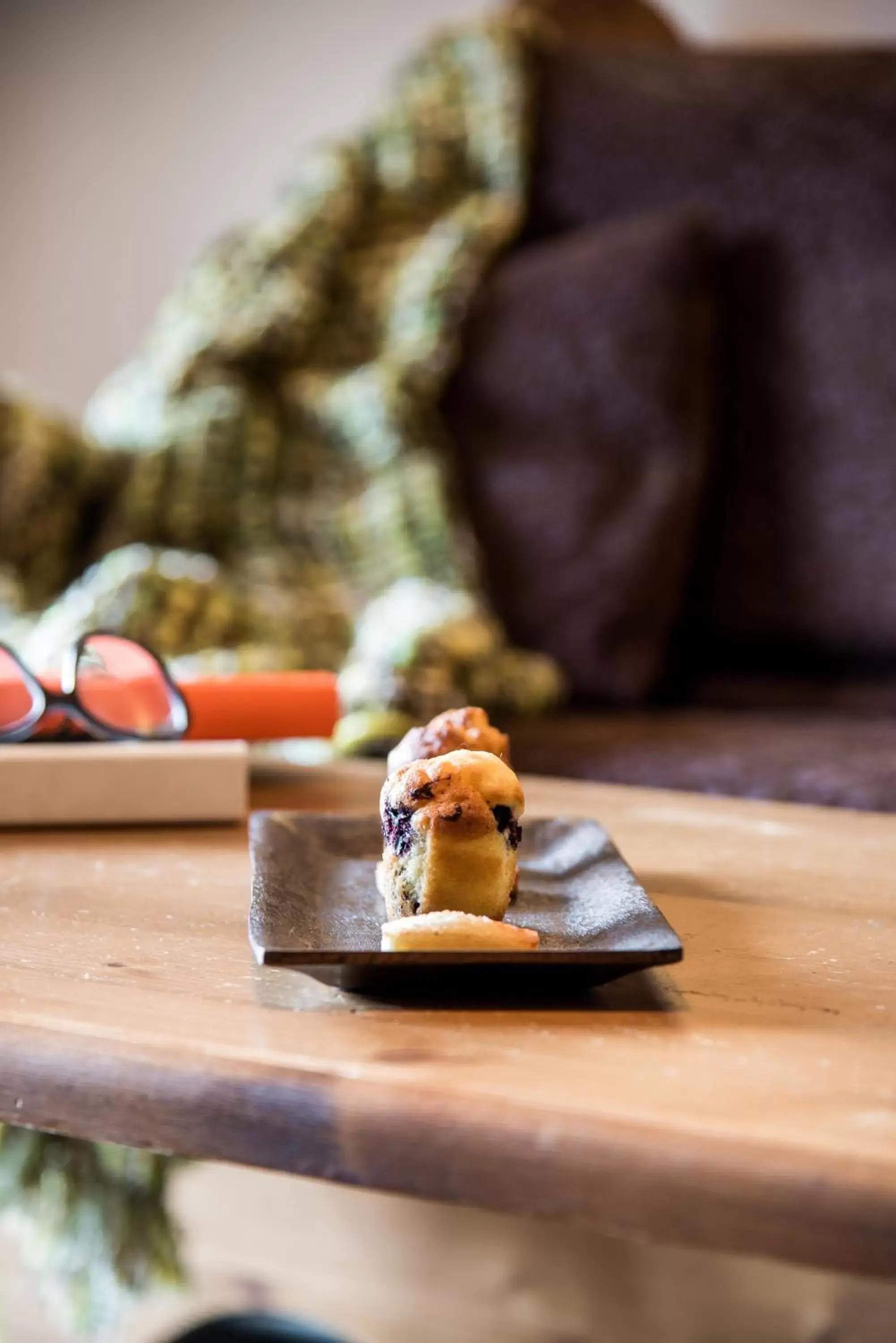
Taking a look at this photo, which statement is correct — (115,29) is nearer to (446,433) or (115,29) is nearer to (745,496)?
(446,433)

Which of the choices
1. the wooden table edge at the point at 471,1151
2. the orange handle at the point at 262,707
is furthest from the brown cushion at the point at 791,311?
the wooden table edge at the point at 471,1151

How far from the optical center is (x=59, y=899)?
0.61m

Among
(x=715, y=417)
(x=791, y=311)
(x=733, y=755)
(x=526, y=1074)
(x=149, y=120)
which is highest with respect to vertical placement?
(x=149, y=120)

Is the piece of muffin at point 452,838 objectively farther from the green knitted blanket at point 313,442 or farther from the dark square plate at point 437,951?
the green knitted blanket at point 313,442

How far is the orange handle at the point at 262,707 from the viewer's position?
88 cm

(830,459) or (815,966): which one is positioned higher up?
(830,459)

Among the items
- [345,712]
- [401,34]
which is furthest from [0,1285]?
[401,34]

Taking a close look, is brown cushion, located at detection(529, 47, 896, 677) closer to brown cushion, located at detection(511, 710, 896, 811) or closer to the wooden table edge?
brown cushion, located at detection(511, 710, 896, 811)

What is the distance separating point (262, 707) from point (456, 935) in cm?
46

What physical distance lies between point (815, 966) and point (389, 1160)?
0.20 meters

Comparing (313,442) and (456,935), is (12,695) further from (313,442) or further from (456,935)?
(313,442)

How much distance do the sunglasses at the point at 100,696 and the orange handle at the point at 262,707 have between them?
0.06 meters

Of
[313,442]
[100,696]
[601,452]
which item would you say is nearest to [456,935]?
[100,696]

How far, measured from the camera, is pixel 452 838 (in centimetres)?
51
